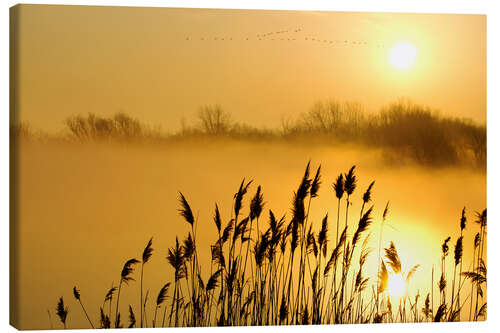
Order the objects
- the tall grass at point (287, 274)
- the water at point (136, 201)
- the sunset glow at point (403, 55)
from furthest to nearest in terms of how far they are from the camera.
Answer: the sunset glow at point (403, 55) < the tall grass at point (287, 274) < the water at point (136, 201)

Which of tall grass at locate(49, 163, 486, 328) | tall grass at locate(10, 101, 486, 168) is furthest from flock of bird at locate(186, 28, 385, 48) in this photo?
tall grass at locate(49, 163, 486, 328)

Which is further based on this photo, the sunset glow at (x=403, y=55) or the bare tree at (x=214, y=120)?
the sunset glow at (x=403, y=55)

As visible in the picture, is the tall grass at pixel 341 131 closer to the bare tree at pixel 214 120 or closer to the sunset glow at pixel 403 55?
the bare tree at pixel 214 120

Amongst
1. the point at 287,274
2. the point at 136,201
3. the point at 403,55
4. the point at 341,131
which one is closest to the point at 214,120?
the point at 136,201

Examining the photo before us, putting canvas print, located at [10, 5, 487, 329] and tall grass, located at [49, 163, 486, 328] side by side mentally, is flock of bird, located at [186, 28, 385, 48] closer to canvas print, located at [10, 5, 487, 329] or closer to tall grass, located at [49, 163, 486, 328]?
canvas print, located at [10, 5, 487, 329]

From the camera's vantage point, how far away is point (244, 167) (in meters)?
8.59

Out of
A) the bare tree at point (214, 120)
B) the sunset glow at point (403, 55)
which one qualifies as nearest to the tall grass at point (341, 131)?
the bare tree at point (214, 120)


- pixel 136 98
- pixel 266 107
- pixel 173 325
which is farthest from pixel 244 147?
pixel 173 325

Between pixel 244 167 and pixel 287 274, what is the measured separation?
95cm

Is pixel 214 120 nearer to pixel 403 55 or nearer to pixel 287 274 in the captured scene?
pixel 287 274

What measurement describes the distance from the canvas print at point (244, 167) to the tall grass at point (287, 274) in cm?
1

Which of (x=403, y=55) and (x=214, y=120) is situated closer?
(x=214, y=120)

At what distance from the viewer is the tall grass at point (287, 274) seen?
28.0ft

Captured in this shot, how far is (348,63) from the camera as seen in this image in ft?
28.7
